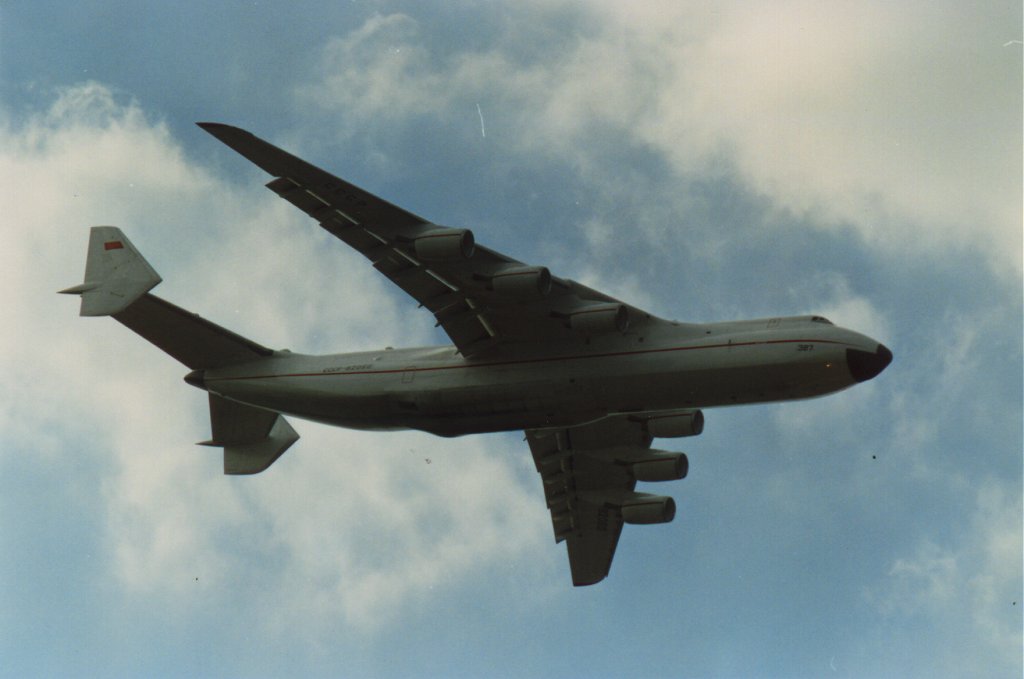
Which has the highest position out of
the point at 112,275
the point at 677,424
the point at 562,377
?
the point at 112,275

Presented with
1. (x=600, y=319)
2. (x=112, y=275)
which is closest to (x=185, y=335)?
(x=112, y=275)

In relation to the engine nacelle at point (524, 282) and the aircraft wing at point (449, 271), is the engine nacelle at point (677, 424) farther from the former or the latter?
the engine nacelle at point (524, 282)

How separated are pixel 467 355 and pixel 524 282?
8.94ft

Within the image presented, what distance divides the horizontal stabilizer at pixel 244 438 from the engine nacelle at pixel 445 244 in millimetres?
7262

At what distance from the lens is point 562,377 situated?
25.3 metres

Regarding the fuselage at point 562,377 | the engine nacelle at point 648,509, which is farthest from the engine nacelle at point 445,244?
the engine nacelle at point 648,509

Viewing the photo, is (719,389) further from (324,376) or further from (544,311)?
(324,376)

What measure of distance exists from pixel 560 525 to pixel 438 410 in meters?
7.02

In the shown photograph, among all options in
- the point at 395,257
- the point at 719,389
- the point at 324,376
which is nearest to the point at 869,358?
the point at 719,389

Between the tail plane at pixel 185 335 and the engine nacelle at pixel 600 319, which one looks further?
the tail plane at pixel 185 335

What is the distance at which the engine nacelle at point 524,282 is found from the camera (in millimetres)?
24203

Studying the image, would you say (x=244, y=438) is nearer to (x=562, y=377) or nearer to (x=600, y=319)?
(x=562, y=377)

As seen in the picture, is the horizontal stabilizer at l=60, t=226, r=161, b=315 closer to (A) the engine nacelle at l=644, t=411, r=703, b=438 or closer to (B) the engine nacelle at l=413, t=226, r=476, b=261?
(B) the engine nacelle at l=413, t=226, r=476, b=261

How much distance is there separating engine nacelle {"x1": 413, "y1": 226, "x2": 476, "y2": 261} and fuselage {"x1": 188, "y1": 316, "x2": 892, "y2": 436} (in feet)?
9.83
